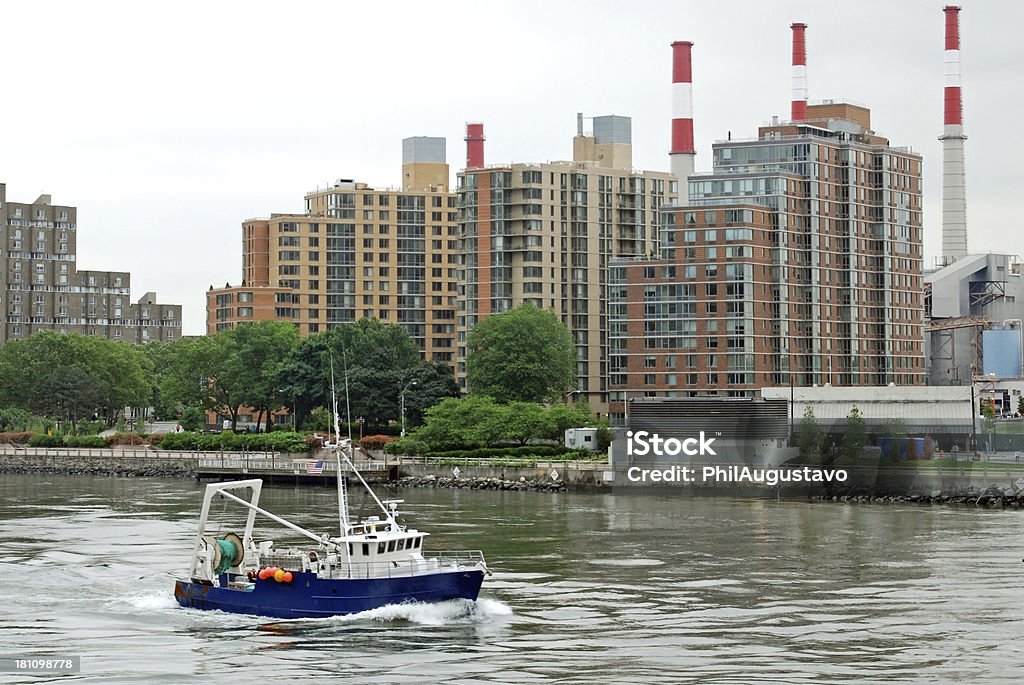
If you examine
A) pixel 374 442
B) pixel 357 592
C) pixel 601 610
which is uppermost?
pixel 374 442

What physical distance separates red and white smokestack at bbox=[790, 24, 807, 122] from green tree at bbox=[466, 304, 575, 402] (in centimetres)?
3903

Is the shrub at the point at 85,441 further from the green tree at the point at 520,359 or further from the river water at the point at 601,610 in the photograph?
the river water at the point at 601,610

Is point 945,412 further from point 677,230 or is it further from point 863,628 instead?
point 863,628

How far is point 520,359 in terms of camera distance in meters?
184

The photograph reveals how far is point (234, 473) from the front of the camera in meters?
162

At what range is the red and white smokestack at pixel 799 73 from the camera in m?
190

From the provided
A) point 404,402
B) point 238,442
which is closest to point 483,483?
point 404,402

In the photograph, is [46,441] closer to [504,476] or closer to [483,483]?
[483,483]

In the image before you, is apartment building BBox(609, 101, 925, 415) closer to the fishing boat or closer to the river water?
the river water

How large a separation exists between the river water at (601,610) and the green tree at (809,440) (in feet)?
70.4

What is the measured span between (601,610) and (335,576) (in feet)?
36.4

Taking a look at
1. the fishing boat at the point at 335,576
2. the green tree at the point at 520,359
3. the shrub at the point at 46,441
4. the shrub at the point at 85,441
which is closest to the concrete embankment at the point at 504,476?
the green tree at the point at 520,359

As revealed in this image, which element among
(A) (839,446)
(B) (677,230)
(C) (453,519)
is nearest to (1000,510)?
(A) (839,446)

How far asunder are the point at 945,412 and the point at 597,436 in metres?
33.2
